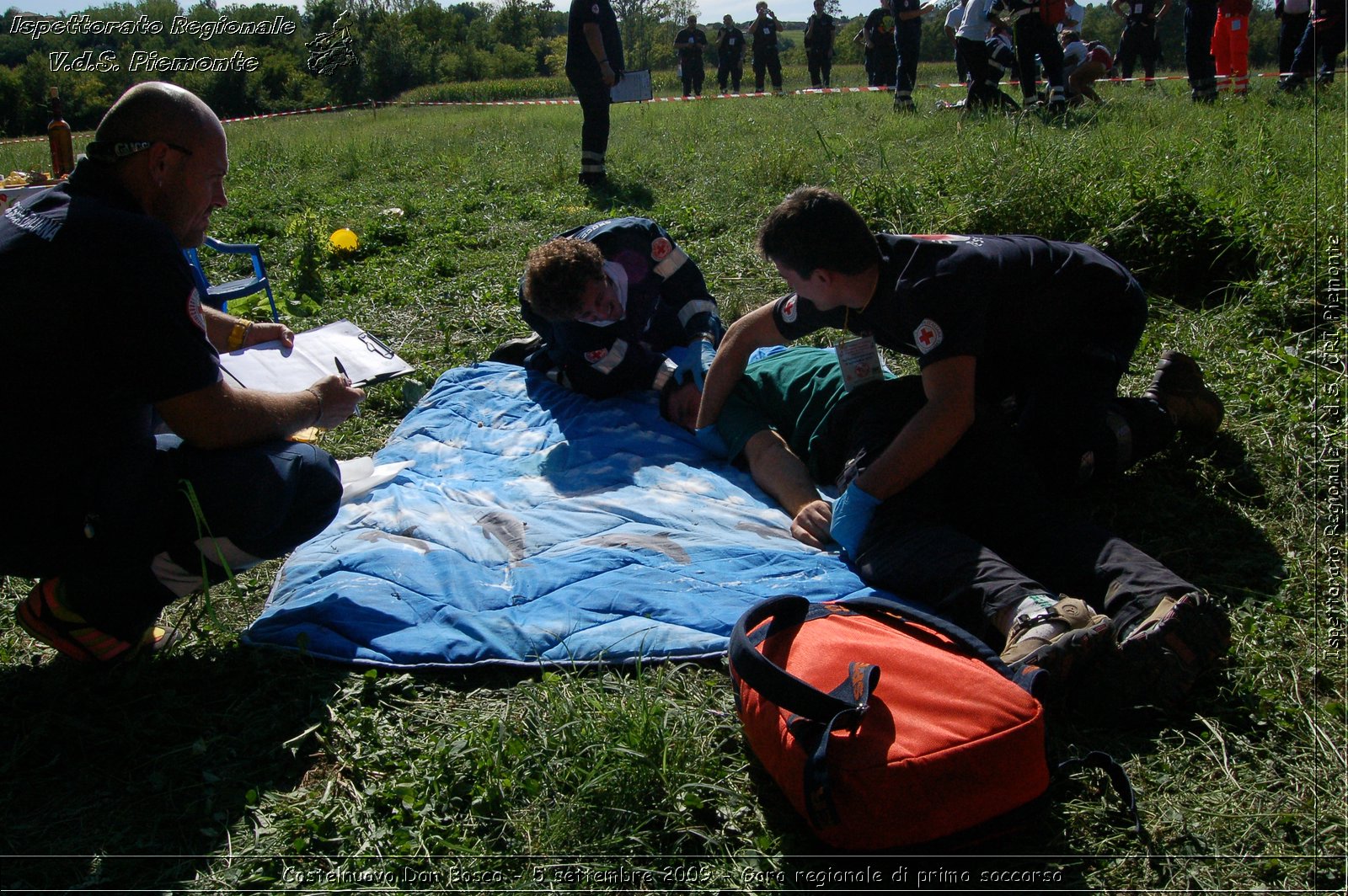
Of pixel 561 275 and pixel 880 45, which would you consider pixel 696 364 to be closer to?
pixel 561 275

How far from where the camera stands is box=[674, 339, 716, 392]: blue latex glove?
4047 mm

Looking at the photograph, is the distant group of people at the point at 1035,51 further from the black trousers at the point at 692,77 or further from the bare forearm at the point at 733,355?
the black trousers at the point at 692,77

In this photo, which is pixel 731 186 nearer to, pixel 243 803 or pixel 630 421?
pixel 630 421

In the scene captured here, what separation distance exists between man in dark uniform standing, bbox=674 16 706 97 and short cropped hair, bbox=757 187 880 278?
20.5m

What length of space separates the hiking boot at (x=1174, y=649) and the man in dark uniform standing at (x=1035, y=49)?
28.2ft

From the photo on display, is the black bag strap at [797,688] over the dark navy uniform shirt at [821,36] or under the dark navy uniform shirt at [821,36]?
under

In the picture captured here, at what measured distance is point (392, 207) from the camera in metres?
9.11

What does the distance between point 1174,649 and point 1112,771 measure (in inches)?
14.7

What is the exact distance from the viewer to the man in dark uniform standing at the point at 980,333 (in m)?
2.68

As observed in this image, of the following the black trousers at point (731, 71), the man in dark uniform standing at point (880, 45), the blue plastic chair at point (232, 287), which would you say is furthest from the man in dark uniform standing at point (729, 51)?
the blue plastic chair at point (232, 287)

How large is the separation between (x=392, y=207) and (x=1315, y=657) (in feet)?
28.2

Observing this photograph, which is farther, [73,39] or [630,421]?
[73,39]

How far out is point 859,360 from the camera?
10.0ft

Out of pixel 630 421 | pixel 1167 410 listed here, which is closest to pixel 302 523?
pixel 630 421
